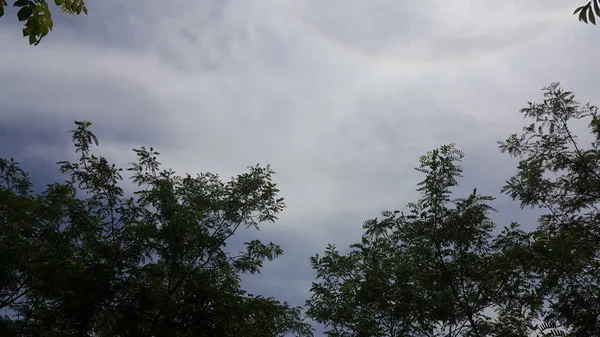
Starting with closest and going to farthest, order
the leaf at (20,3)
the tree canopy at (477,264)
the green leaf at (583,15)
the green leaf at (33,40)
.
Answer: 1. the green leaf at (583,15)
2. the leaf at (20,3)
3. the green leaf at (33,40)
4. the tree canopy at (477,264)

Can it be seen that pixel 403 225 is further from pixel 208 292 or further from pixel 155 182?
pixel 155 182

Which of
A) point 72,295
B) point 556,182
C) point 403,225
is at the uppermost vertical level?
point 556,182

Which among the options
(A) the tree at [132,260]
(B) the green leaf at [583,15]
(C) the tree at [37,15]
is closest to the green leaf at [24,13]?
(C) the tree at [37,15]

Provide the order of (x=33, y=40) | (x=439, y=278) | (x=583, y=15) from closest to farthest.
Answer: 1. (x=583, y=15)
2. (x=33, y=40)
3. (x=439, y=278)

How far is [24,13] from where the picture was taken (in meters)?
2.68

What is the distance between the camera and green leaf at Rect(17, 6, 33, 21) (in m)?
2.66

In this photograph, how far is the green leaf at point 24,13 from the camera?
266cm

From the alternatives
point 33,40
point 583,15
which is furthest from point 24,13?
point 583,15

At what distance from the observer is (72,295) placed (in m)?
10.7

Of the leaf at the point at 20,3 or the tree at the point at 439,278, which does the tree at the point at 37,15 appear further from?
the tree at the point at 439,278

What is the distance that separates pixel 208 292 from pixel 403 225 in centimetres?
569

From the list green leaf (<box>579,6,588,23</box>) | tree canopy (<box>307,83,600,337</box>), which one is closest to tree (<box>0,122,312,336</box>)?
tree canopy (<box>307,83,600,337</box>)

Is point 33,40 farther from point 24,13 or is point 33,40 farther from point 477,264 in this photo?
point 477,264

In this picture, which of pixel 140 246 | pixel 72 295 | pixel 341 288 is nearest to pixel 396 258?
pixel 341 288
